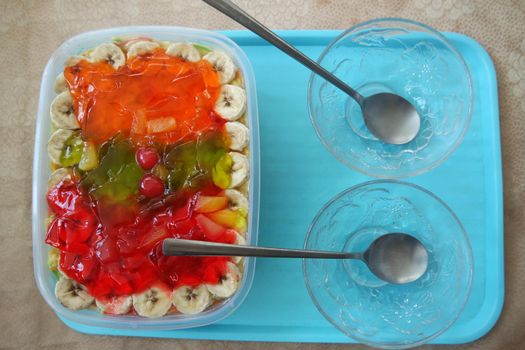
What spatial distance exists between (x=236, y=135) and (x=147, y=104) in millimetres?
224

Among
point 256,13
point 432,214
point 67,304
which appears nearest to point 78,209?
point 67,304

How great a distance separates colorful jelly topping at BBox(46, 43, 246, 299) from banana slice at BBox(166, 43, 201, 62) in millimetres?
47

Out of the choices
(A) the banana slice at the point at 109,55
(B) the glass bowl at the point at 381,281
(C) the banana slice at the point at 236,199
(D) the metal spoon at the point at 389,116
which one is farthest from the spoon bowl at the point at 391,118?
(A) the banana slice at the point at 109,55

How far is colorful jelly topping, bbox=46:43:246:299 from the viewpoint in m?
1.10

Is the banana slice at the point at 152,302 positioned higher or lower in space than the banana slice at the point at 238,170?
lower

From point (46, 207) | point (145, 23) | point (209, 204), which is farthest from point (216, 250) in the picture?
point (145, 23)

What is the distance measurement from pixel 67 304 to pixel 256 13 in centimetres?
94

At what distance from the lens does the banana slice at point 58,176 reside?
1165 mm

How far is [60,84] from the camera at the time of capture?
1.21m

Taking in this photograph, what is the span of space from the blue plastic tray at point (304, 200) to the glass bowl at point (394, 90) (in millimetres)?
119

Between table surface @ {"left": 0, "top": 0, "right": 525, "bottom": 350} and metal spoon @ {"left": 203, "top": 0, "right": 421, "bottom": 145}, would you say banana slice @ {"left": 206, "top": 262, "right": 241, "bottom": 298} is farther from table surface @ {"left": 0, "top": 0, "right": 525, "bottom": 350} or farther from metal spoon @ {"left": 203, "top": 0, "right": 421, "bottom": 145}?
metal spoon @ {"left": 203, "top": 0, "right": 421, "bottom": 145}

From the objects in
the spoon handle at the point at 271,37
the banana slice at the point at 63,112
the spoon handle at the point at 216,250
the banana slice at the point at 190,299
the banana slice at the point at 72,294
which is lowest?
the banana slice at the point at 72,294

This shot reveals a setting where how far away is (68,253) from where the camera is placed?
1128 mm

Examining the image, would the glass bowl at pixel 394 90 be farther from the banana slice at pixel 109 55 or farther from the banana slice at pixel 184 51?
the banana slice at pixel 109 55
